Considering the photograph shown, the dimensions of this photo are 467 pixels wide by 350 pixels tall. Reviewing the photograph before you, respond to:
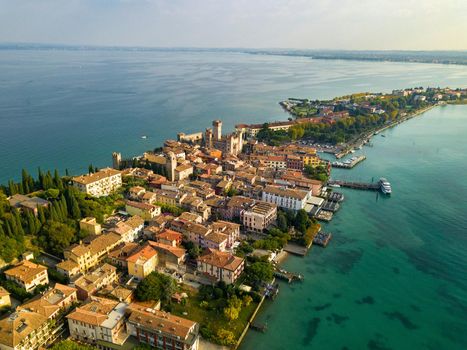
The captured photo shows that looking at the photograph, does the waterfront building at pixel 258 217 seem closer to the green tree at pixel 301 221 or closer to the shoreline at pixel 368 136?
the green tree at pixel 301 221

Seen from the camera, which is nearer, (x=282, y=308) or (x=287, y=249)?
(x=282, y=308)

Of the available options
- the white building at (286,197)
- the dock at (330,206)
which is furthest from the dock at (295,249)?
the dock at (330,206)

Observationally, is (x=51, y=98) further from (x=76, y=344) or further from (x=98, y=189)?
(x=76, y=344)

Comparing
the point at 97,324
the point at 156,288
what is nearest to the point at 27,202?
the point at 156,288

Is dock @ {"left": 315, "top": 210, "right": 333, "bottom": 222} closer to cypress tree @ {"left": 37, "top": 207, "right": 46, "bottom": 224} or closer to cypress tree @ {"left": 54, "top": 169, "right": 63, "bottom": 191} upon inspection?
cypress tree @ {"left": 37, "top": 207, "right": 46, "bottom": 224}

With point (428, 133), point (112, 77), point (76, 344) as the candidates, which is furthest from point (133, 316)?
point (112, 77)
